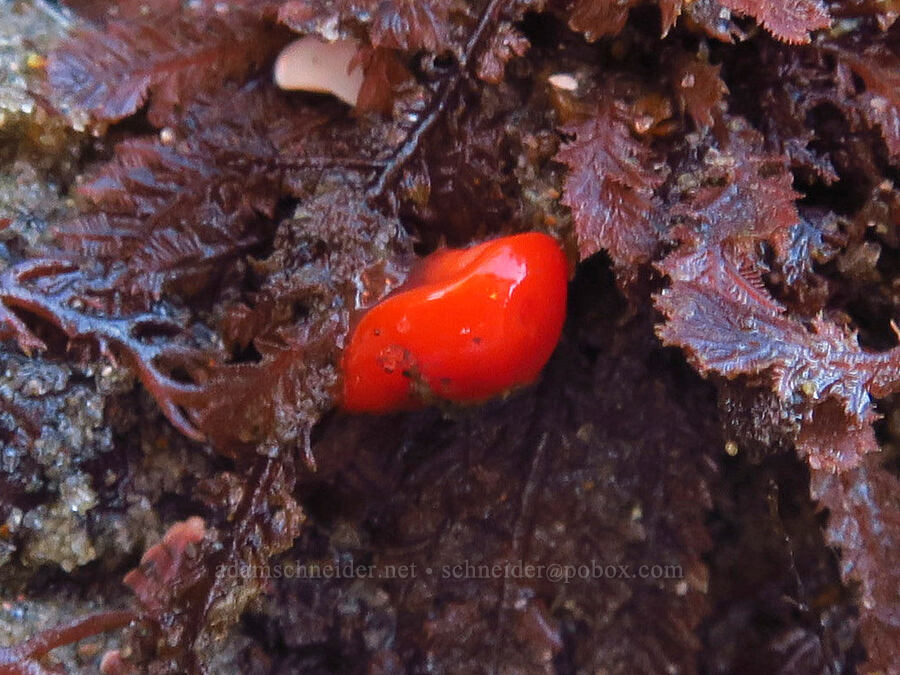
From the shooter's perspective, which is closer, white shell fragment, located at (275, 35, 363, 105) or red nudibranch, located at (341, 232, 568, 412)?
red nudibranch, located at (341, 232, 568, 412)

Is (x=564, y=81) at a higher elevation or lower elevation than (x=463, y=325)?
higher

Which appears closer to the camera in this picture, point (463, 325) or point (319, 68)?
point (463, 325)

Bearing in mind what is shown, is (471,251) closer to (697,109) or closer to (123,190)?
(697,109)

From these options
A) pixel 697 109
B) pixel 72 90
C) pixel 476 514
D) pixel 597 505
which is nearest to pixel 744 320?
pixel 697 109

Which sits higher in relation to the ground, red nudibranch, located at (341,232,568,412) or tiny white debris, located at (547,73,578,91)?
tiny white debris, located at (547,73,578,91)

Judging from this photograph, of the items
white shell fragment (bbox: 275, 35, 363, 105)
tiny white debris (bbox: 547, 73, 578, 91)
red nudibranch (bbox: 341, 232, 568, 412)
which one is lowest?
red nudibranch (bbox: 341, 232, 568, 412)
